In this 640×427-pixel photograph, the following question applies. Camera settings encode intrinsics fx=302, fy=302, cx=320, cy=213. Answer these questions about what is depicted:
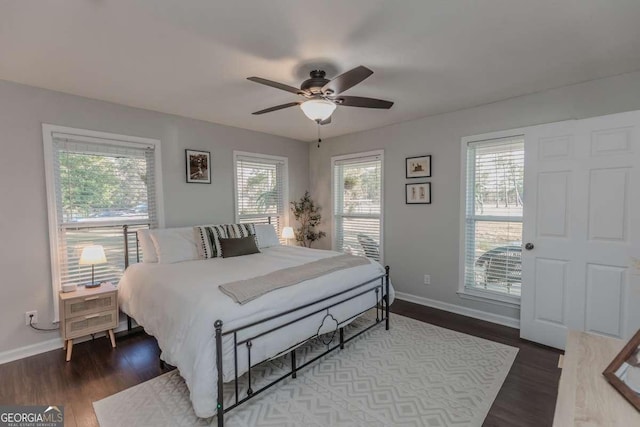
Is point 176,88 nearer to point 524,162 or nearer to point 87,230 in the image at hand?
point 87,230

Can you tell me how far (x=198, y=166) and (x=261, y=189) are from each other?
1085 millimetres

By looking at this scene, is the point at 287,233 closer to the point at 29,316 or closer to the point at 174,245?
the point at 174,245

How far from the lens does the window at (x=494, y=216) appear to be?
334 centimetres

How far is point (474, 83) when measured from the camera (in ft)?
9.36

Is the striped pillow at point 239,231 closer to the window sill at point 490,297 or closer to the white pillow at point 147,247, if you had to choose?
the white pillow at point 147,247

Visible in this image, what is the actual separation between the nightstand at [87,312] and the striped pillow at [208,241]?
2.94 feet

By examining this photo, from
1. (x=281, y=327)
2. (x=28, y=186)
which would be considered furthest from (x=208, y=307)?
(x=28, y=186)

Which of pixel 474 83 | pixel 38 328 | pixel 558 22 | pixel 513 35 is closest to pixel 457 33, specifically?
pixel 513 35

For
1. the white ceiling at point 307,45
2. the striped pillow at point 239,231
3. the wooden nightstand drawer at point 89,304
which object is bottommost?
the wooden nightstand drawer at point 89,304

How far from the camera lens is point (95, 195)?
10.6 ft

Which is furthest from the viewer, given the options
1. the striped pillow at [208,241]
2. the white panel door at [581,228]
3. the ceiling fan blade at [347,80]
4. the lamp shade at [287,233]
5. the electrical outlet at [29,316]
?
the lamp shade at [287,233]

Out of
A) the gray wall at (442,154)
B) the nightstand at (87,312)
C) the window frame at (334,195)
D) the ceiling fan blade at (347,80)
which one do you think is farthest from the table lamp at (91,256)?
the window frame at (334,195)

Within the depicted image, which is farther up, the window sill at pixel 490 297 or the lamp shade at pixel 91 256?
the lamp shade at pixel 91 256

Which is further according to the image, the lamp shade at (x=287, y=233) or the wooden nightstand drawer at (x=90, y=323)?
the lamp shade at (x=287, y=233)
